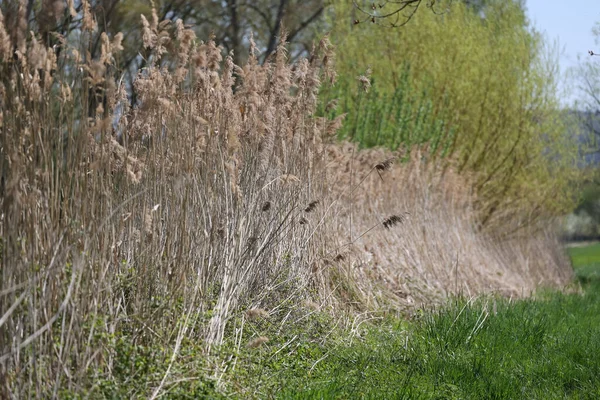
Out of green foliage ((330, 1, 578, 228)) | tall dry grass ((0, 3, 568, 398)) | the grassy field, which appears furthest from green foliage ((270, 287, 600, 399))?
green foliage ((330, 1, 578, 228))

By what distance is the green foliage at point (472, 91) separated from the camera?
42.0 ft

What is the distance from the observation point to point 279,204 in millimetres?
5723

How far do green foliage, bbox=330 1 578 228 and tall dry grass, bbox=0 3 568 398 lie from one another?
5.79 meters

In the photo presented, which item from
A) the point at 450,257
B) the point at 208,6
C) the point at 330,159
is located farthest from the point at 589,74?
the point at 330,159

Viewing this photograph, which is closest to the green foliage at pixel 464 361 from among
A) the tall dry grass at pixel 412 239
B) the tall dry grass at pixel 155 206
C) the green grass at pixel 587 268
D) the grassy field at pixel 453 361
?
the grassy field at pixel 453 361

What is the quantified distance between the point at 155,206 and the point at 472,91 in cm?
1011

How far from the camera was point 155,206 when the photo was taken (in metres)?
4.09

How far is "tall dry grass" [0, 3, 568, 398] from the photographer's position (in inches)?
134

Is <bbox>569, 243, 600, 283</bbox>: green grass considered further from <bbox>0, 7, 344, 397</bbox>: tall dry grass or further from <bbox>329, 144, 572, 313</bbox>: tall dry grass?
<bbox>0, 7, 344, 397</bbox>: tall dry grass

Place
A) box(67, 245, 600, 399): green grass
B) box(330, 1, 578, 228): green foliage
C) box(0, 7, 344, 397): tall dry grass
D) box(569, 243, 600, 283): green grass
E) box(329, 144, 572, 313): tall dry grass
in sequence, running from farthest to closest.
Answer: box(569, 243, 600, 283): green grass < box(330, 1, 578, 228): green foliage < box(329, 144, 572, 313): tall dry grass < box(67, 245, 600, 399): green grass < box(0, 7, 344, 397): tall dry grass

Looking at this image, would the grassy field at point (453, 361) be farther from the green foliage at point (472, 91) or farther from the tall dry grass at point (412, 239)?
the green foliage at point (472, 91)

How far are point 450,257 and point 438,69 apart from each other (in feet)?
15.8

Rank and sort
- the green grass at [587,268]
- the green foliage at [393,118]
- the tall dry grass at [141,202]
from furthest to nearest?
the green grass at [587,268] < the green foliage at [393,118] < the tall dry grass at [141,202]

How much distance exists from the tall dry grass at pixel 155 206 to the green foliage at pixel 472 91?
5794 mm
